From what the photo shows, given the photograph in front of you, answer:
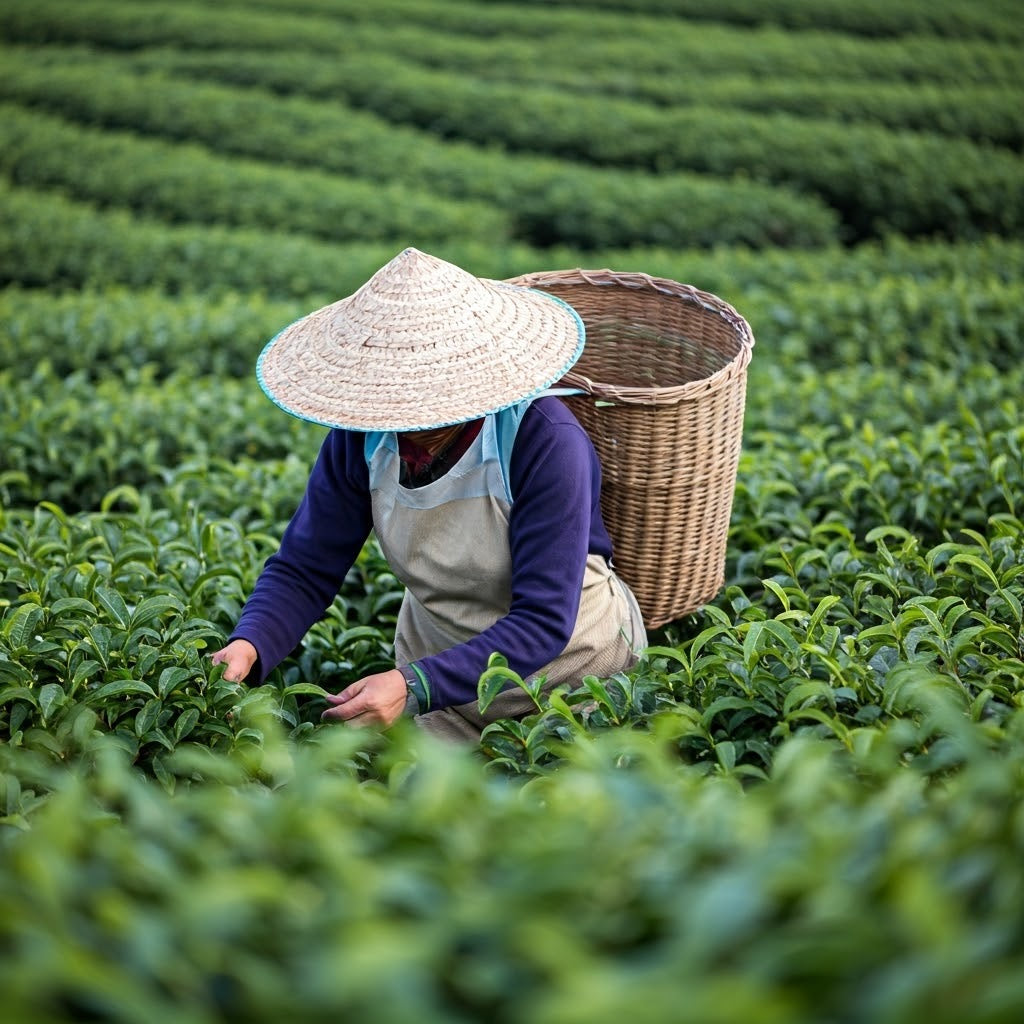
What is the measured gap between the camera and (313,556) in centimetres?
233

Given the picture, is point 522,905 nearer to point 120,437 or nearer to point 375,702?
point 375,702

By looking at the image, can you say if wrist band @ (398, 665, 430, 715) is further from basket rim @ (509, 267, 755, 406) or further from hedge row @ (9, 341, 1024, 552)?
hedge row @ (9, 341, 1024, 552)

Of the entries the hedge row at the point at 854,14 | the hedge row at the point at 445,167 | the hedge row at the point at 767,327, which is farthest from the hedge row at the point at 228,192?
the hedge row at the point at 854,14

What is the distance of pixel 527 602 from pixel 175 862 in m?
1.02

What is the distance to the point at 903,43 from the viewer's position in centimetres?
1123

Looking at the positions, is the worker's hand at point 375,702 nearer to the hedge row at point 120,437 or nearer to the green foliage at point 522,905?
the green foliage at point 522,905

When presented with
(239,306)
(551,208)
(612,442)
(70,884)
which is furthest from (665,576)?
(551,208)

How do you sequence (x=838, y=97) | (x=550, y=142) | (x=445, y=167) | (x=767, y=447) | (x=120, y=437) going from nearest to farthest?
(x=767, y=447), (x=120, y=437), (x=445, y=167), (x=550, y=142), (x=838, y=97)

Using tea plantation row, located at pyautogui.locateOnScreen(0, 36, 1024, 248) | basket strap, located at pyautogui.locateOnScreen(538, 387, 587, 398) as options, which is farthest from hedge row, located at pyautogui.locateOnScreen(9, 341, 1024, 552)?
tea plantation row, located at pyautogui.locateOnScreen(0, 36, 1024, 248)

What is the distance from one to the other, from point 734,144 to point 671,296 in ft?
19.7

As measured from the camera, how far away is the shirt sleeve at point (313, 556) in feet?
7.38

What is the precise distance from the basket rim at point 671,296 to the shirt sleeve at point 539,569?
227 millimetres

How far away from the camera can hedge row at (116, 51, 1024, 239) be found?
757 cm

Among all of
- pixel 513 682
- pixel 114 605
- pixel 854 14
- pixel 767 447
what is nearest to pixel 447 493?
pixel 513 682
